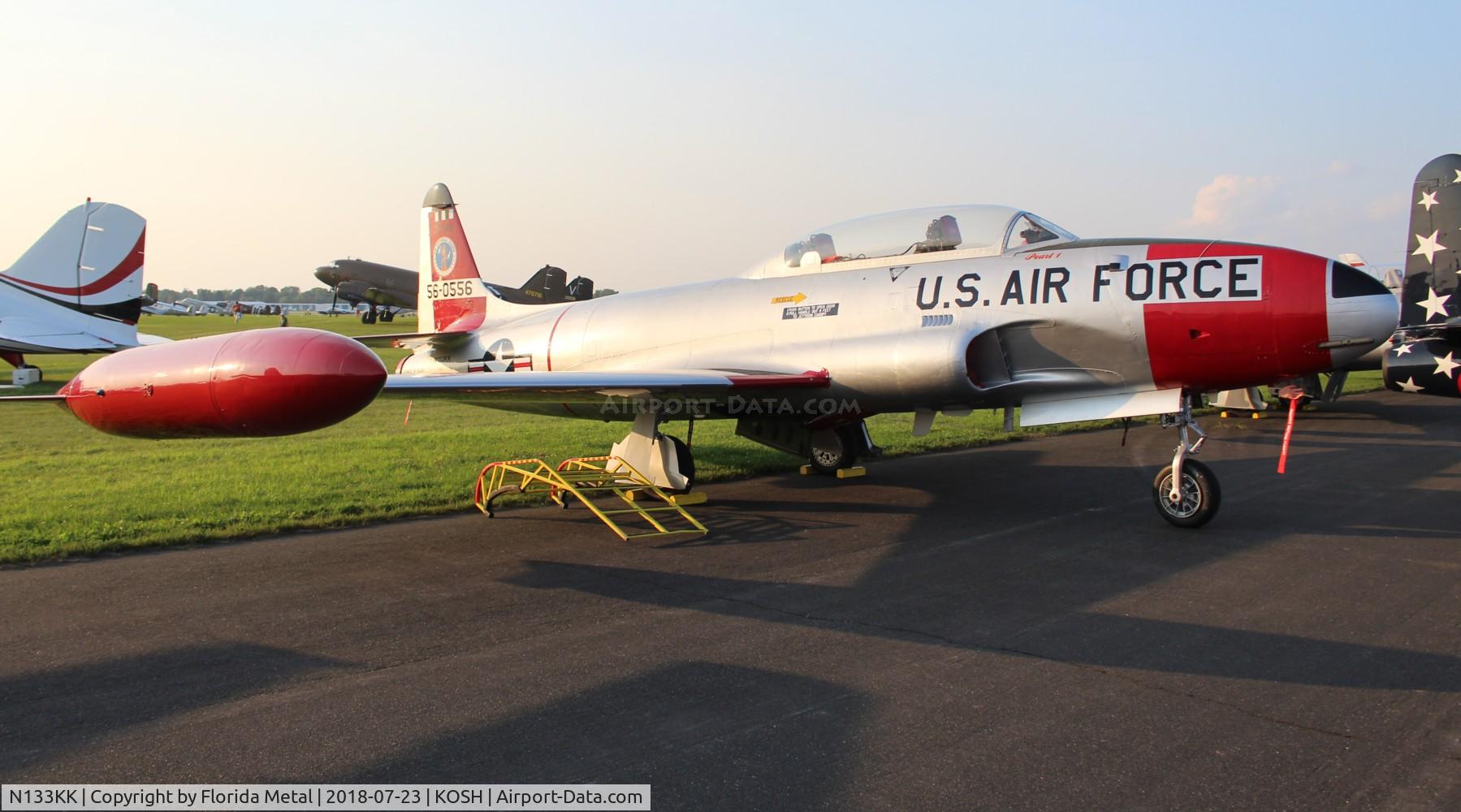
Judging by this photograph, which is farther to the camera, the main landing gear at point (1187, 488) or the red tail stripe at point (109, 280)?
the red tail stripe at point (109, 280)

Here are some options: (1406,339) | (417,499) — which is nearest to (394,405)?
(417,499)

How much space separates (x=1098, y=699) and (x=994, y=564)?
2656 mm

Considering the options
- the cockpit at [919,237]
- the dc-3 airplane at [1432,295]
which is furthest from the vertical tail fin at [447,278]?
the dc-3 airplane at [1432,295]

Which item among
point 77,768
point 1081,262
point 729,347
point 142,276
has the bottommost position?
point 77,768

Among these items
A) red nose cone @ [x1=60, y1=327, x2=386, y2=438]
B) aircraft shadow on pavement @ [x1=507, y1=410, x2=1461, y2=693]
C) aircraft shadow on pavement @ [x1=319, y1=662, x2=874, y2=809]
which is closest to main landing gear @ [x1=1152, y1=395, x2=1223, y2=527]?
aircraft shadow on pavement @ [x1=507, y1=410, x2=1461, y2=693]

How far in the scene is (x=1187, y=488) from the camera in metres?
7.97

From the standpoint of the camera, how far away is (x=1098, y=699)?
14.0ft

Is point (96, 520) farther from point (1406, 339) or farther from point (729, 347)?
point (1406, 339)

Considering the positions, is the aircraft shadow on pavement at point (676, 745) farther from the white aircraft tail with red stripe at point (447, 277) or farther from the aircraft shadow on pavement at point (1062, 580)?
the white aircraft tail with red stripe at point (447, 277)

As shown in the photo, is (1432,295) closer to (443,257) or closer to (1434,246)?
(1434,246)

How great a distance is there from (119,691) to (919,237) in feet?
24.3

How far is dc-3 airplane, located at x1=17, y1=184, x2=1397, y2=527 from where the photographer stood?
17.1ft

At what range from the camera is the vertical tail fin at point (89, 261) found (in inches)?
982
